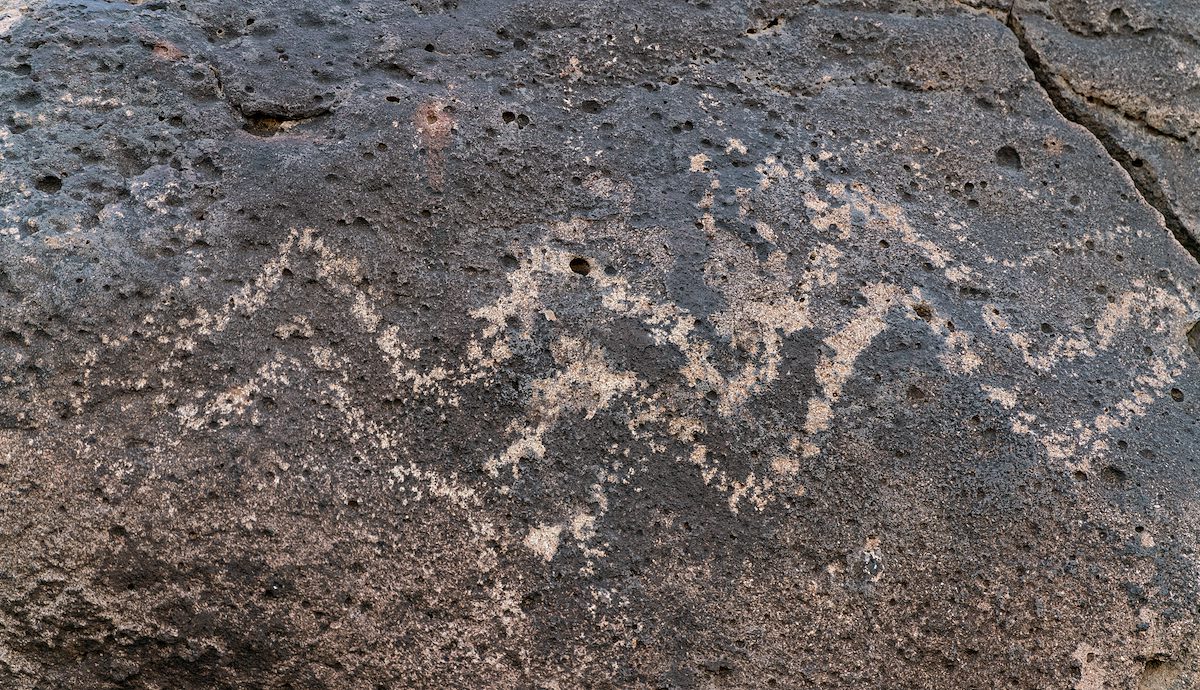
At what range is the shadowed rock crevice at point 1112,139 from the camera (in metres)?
1.60

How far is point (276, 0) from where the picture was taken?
5.13ft

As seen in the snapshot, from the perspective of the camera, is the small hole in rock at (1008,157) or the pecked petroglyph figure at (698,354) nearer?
the pecked petroglyph figure at (698,354)

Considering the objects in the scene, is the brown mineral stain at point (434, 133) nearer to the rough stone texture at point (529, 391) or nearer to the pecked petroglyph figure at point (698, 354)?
the rough stone texture at point (529, 391)

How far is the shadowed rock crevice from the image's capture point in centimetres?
160

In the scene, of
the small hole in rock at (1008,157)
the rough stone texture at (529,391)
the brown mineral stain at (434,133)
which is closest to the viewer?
the rough stone texture at (529,391)

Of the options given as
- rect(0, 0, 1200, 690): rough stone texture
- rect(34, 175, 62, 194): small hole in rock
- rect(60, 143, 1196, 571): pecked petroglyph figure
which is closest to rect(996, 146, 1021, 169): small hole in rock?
rect(0, 0, 1200, 690): rough stone texture

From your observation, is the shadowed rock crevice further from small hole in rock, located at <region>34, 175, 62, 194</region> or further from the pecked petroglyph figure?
small hole in rock, located at <region>34, 175, 62, 194</region>

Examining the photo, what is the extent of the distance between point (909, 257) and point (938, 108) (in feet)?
0.95

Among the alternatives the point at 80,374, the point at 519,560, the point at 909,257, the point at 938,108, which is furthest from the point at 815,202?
the point at 80,374

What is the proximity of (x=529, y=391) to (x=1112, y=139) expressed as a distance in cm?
109

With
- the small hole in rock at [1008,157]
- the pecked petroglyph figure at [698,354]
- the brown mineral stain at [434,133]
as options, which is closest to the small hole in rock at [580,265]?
the pecked petroglyph figure at [698,354]

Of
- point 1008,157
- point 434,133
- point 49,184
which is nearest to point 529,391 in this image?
point 434,133

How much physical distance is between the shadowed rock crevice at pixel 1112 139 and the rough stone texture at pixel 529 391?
90mm

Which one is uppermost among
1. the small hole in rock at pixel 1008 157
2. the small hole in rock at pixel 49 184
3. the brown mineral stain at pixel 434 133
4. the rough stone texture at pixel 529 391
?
the brown mineral stain at pixel 434 133
